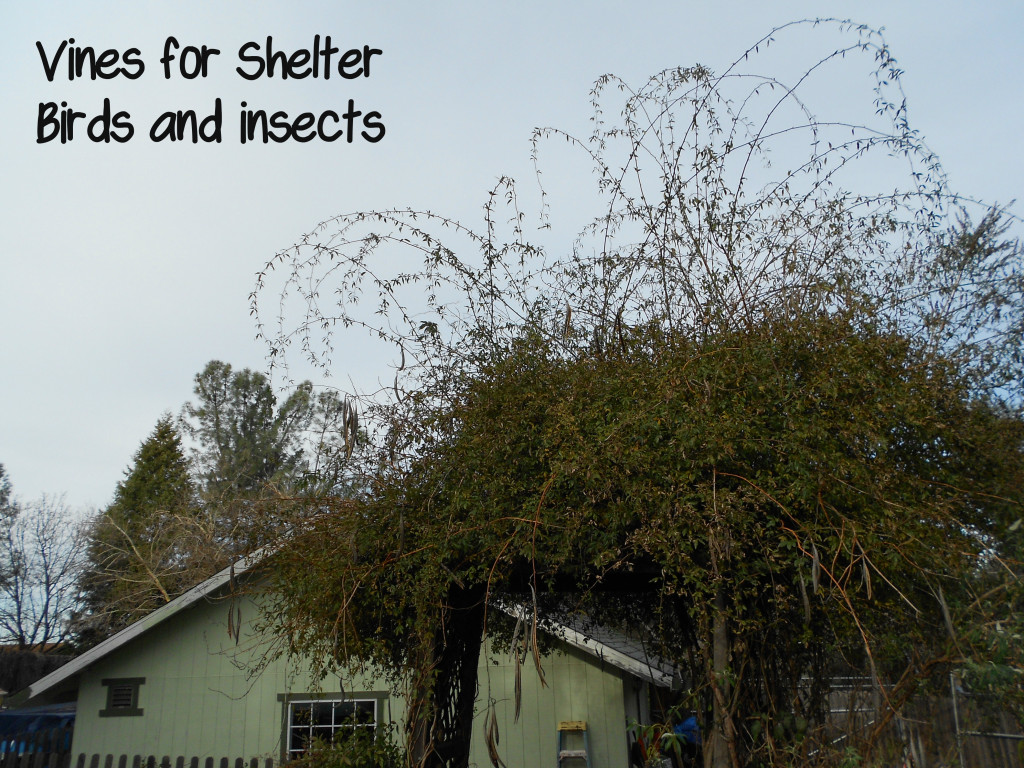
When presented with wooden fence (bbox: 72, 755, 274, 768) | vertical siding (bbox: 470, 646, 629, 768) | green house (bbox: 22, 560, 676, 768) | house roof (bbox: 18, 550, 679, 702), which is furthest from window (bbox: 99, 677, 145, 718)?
vertical siding (bbox: 470, 646, 629, 768)

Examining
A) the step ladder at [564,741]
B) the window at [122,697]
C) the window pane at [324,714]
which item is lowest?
the step ladder at [564,741]

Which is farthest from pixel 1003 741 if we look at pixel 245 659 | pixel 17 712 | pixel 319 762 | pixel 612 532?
pixel 17 712

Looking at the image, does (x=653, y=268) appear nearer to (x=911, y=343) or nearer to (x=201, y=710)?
(x=911, y=343)

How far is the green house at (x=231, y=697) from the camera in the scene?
9.99m

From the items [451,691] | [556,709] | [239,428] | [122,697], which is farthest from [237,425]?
[451,691]

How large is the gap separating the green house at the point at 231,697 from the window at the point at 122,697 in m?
0.01

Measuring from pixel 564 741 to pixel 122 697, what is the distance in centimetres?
596

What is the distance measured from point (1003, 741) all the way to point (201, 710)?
9.21m

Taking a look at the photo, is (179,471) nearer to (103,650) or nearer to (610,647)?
(103,650)

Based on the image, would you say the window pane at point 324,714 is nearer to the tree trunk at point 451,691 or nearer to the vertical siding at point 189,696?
the vertical siding at point 189,696

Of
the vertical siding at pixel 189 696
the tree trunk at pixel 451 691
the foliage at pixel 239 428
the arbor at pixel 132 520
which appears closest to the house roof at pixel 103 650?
the vertical siding at pixel 189 696

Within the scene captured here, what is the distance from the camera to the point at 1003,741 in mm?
6301

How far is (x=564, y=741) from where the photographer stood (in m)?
9.96

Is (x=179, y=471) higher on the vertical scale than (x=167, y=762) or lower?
higher
